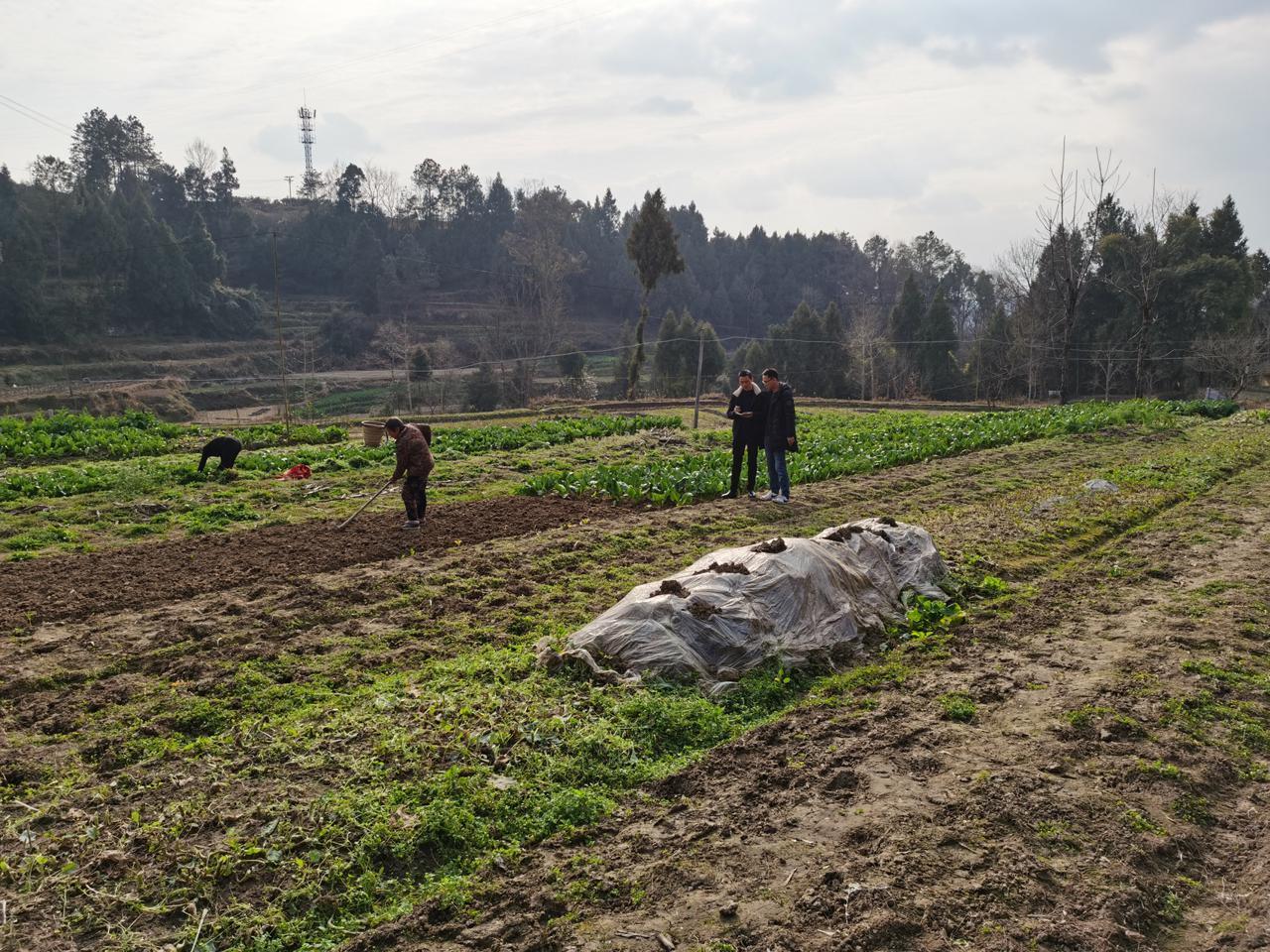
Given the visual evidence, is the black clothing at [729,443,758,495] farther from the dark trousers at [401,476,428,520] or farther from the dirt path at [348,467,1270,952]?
the dirt path at [348,467,1270,952]

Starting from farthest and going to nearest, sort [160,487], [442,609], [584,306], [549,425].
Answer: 1. [584,306]
2. [549,425]
3. [160,487]
4. [442,609]

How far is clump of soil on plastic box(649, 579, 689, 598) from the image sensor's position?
725cm

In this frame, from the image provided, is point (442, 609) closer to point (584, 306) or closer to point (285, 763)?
point (285, 763)

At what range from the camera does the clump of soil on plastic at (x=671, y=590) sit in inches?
286

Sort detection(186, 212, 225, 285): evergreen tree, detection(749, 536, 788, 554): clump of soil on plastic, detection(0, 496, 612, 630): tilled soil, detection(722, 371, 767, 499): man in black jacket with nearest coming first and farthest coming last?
detection(749, 536, 788, 554): clump of soil on plastic, detection(0, 496, 612, 630): tilled soil, detection(722, 371, 767, 499): man in black jacket, detection(186, 212, 225, 285): evergreen tree

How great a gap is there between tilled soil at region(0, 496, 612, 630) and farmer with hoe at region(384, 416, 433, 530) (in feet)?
0.93

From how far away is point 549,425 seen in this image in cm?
2436

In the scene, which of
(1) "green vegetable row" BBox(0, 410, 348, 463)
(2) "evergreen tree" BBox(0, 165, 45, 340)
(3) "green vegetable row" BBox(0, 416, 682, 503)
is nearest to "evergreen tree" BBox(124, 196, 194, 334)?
(2) "evergreen tree" BBox(0, 165, 45, 340)

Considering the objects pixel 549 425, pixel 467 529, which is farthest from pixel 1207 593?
pixel 549 425

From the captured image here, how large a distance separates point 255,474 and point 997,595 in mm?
13581

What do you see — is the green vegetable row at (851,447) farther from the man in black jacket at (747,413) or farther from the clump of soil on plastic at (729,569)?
the clump of soil on plastic at (729,569)

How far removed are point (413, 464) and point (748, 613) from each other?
633 centimetres

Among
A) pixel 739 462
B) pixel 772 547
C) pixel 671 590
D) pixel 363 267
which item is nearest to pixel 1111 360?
pixel 739 462

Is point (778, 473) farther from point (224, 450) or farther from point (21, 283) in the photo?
point (21, 283)
